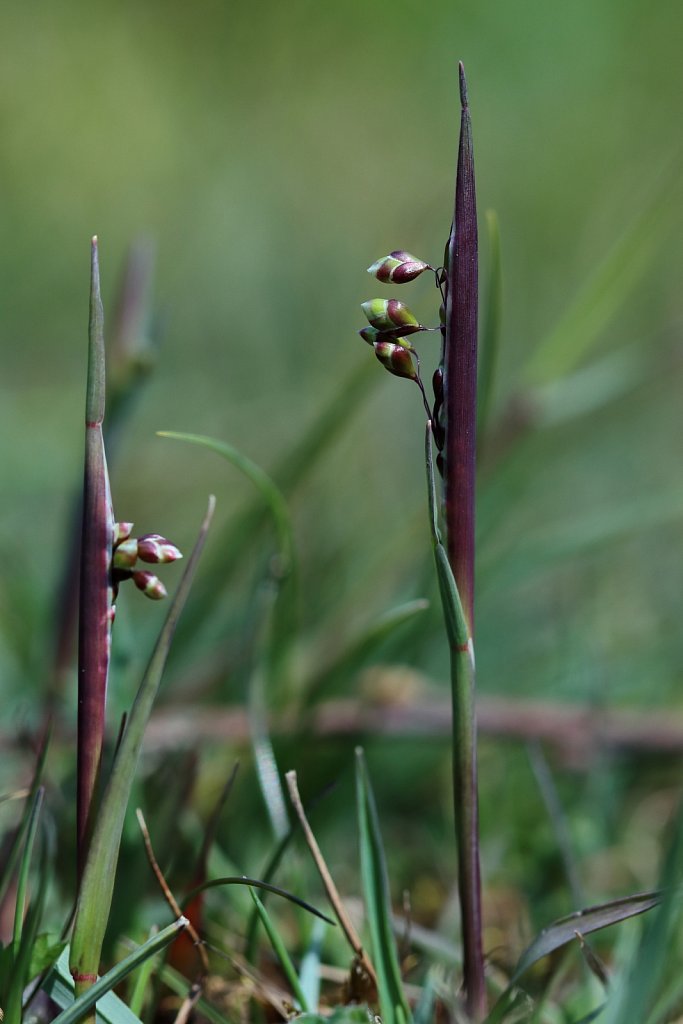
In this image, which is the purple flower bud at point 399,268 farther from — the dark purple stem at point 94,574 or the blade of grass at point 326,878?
the blade of grass at point 326,878

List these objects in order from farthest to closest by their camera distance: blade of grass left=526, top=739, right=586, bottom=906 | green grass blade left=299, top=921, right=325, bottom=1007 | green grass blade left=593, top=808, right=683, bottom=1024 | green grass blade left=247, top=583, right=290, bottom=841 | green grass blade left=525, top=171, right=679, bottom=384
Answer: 1. green grass blade left=525, top=171, right=679, bottom=384
2. green grass blade left=247, top=583, right=290, bottom=841
3. blade of grass left=526, top=739, right=586, bottom=906
4. green grass blade left=299, top=921, right=325, bottom=1007
5. green grass blade left=593, top=808, right=683, bottom=1024

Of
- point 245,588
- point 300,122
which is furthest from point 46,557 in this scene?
point 300,122

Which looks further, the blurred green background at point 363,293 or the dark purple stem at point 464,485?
the blurred green background at point 363,293

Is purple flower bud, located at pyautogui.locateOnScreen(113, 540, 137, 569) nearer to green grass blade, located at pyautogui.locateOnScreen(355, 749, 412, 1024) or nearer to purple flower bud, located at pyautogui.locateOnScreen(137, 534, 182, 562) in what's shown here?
purple flower bud, located at pyautogui.locateOnScreen(137, 534, 182, 562)

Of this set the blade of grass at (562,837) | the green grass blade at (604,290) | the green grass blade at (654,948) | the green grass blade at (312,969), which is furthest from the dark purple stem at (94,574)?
the green grass blade at (604,290)

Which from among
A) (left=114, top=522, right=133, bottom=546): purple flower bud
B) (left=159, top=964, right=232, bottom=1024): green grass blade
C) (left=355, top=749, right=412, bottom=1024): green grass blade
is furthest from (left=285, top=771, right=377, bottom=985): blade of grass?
(left=114, top=522, right=133, bottom=546): purple flower bud

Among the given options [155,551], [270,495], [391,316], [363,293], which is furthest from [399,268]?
[363,293]

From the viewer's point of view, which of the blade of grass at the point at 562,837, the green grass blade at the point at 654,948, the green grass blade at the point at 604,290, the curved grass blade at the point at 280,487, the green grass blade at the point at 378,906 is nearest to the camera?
the green grass blade at the point at 654,948
